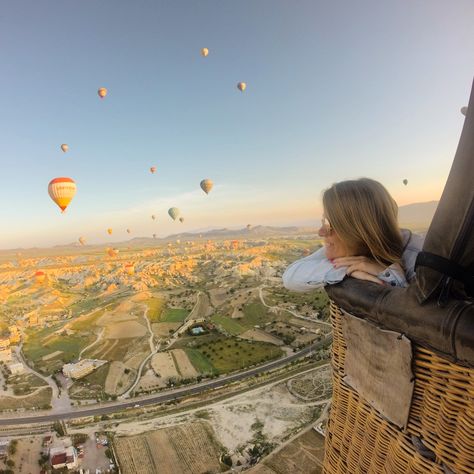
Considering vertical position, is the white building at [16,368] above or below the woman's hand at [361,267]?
below

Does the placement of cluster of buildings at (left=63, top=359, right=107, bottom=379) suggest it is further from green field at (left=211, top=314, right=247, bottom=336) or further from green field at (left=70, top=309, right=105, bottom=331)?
green field at (left=211, top=314, right=247, bottom=336)

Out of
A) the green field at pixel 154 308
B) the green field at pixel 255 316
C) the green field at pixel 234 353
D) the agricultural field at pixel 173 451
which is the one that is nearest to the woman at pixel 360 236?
the agricultural field at pixel 173 451

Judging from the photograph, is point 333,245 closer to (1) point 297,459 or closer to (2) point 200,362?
(1) point 297,459

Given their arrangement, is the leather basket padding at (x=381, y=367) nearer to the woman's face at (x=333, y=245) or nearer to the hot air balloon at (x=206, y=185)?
the woman's face at (x=333, y=245)

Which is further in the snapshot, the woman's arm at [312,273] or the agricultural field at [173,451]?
the agricultural field at [173,451]

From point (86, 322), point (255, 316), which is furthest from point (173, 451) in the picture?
point (86, 322)

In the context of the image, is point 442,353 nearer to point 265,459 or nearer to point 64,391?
point 265,459
